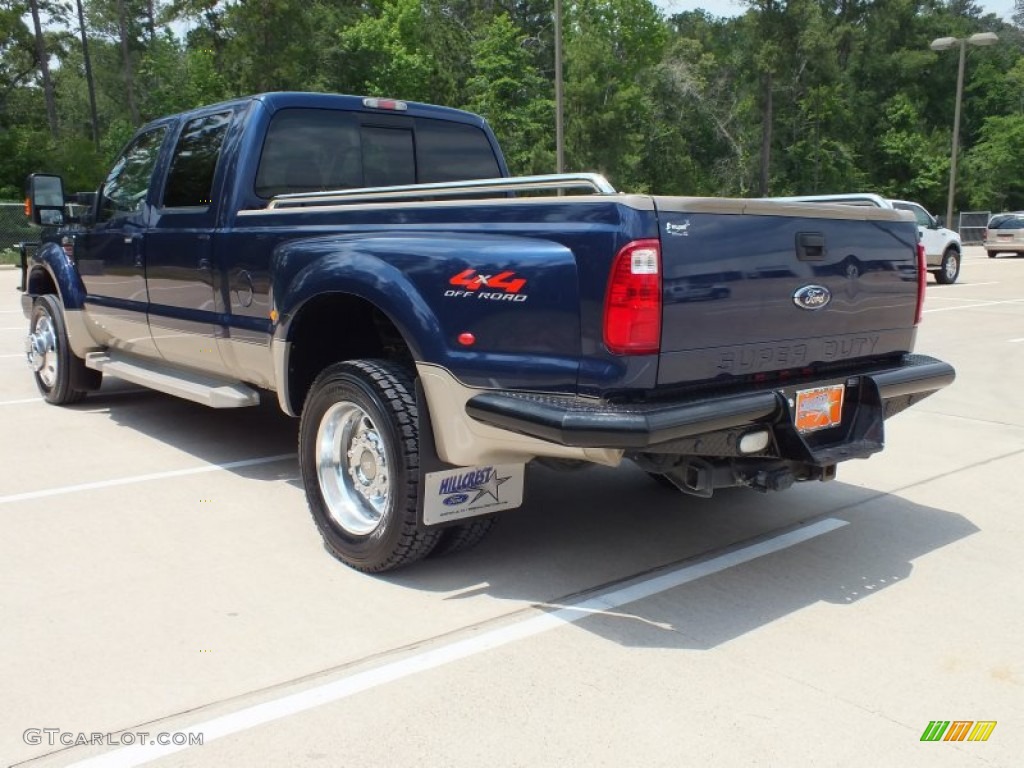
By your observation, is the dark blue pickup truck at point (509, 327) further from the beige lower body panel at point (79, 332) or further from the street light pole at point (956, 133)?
the street light pole at point (956, 133)

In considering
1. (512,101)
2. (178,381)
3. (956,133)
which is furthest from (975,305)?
(512,101)

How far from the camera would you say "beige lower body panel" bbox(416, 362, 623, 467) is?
3441mm

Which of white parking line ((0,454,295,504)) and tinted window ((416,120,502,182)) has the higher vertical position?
tinted window ((416,120,502,182))

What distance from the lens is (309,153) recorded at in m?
5.31

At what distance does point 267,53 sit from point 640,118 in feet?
62.5

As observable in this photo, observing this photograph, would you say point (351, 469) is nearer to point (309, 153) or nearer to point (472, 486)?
point (472, 486)

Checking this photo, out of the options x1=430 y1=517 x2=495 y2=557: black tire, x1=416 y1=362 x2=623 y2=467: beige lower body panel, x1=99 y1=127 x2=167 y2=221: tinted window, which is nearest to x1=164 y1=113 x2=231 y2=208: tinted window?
x1=99 y1=127 x2=167 y2=221: tinted window

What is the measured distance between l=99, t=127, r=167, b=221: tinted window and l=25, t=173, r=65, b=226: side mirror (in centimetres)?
52

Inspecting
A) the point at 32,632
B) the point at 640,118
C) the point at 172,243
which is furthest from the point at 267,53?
the point at 32,632

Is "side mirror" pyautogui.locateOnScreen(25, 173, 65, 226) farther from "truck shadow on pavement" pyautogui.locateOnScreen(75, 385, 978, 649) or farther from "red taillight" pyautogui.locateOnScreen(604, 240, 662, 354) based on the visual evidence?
"red taillight" pyautogui.locateOnScreen(604, 240, 662, 354)

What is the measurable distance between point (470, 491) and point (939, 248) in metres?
18.4

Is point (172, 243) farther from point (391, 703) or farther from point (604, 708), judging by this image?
point (604, 708)

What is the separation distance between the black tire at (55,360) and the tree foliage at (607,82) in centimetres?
3098

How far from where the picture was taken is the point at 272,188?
5.14 m
